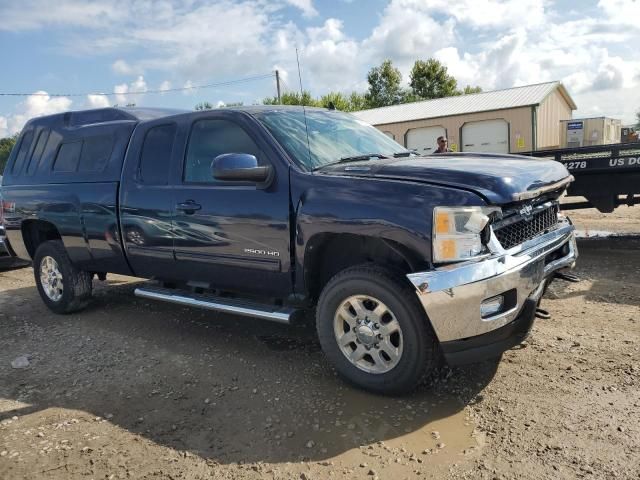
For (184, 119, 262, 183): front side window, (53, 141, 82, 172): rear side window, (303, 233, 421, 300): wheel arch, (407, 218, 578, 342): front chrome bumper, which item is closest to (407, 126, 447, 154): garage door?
(53, 141, 82, 172): rear side window

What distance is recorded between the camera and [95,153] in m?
5.31

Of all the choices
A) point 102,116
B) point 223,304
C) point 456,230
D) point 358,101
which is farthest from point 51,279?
point 358,101

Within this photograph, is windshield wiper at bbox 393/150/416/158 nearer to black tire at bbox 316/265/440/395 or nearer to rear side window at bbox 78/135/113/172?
black tire at bbox 316/265/440/395

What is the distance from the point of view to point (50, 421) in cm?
344

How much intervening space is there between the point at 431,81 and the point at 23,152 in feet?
159

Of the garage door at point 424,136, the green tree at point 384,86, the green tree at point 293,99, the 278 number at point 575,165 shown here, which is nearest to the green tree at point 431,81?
the green tree at point 384,86

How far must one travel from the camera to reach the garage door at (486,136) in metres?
27.1

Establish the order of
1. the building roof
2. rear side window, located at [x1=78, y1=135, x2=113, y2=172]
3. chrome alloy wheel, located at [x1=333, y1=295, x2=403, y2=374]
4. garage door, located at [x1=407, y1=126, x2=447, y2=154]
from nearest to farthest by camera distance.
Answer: chrome alloy wheel, located at [x1=333, y1=295, x2=403, y2=374] → rear side window, located at [x1=78, y1=135, x2=113, y2=172] → the building roof → garage door, located at [x1=407, y1=126, x2=447, y2=154]

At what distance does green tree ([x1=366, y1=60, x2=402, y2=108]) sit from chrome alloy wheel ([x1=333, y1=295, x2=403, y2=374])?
50873 millimetres

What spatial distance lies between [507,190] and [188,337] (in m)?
3.09

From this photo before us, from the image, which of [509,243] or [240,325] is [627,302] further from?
[240,325]

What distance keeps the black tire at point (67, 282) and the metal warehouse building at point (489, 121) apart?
21474mm

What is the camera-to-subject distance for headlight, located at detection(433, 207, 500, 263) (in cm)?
301

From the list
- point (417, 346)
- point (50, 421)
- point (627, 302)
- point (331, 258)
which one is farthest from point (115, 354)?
point (627, 302)
